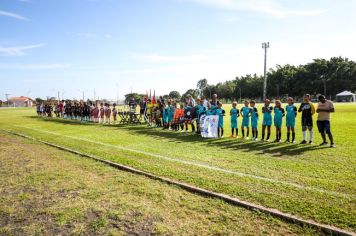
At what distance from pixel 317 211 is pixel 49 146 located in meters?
11.5

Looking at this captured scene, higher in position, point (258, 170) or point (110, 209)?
point (258, 170)

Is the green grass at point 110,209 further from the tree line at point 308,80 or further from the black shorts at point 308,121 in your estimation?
the tree line at point 308,80

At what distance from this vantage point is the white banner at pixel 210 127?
51.3 feet

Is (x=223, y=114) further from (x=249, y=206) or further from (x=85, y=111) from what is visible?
(x=85, y=111)

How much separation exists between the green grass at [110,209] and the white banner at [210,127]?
25.3 feet

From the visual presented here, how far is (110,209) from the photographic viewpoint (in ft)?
19.1

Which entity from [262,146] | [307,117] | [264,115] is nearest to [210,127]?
[264,115]

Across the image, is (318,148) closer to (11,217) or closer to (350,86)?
(11,217)

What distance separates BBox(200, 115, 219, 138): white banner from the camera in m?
15.6

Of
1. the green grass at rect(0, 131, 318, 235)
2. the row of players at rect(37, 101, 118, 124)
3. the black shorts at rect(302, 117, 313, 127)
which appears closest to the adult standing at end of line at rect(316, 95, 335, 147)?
the black shorts at rect(302, 117, 313, 127)

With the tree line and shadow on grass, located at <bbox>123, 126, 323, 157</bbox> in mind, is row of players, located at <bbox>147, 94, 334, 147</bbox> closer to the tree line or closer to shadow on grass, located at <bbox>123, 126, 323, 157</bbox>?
shadow on grass, located at <bbox>123, 126, 323, 157</bbox>

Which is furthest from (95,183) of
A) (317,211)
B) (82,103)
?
(82,103)

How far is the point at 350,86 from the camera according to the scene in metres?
89.1

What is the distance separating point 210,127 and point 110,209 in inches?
408
